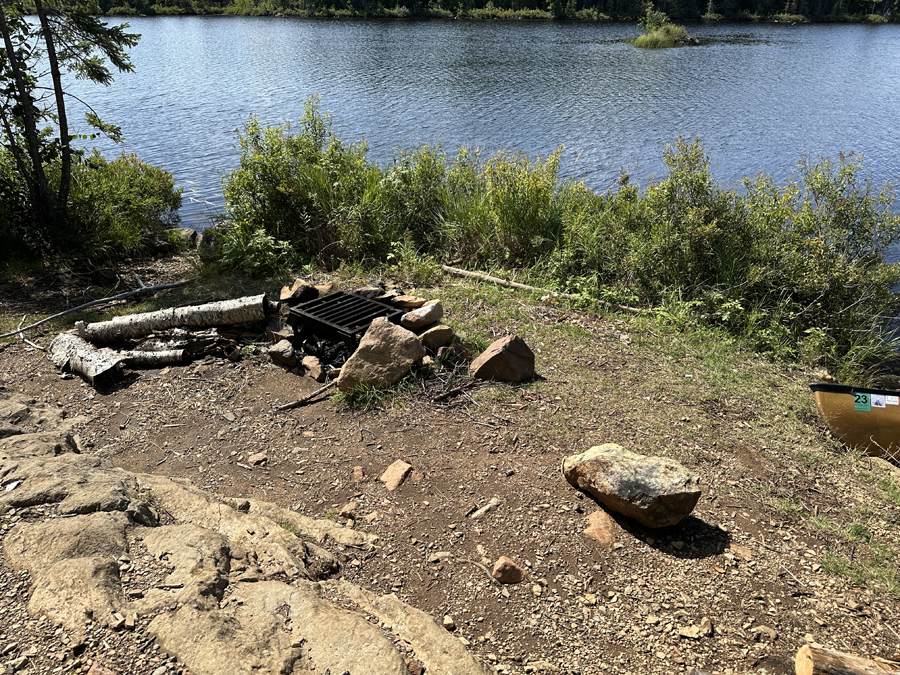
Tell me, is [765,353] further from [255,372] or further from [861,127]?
[861,127]

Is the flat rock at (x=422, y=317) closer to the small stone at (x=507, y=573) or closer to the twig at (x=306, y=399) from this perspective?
the twig at (x=306, y=399)

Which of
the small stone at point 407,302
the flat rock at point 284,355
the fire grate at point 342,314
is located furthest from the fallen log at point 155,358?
the small stone at point 407,302

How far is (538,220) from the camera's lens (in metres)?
7.40

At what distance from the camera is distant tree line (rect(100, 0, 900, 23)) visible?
1948 inches

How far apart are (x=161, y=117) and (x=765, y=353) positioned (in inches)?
701

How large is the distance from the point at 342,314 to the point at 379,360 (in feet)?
3.13

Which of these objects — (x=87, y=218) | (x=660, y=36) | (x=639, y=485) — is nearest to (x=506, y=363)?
(x=639, y=485)

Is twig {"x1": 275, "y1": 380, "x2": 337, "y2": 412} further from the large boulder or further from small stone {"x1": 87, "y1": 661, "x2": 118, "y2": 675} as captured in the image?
small stone {"x1": 87, "y1": 661, "x2": 118, "y2": 675}

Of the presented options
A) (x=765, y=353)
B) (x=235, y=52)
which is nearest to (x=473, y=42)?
(x=235, y=52)

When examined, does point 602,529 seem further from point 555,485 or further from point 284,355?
point 284,355

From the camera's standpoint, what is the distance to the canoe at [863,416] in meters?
4.16

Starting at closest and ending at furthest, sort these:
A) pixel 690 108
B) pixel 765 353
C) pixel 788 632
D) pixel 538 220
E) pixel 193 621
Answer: pixel 193 621 < pixel 788 632 < pixel 765 353 < pixel 538 220 < pixel 690 108

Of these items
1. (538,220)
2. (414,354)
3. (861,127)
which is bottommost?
(414,354)

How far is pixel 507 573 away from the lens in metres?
2.95
